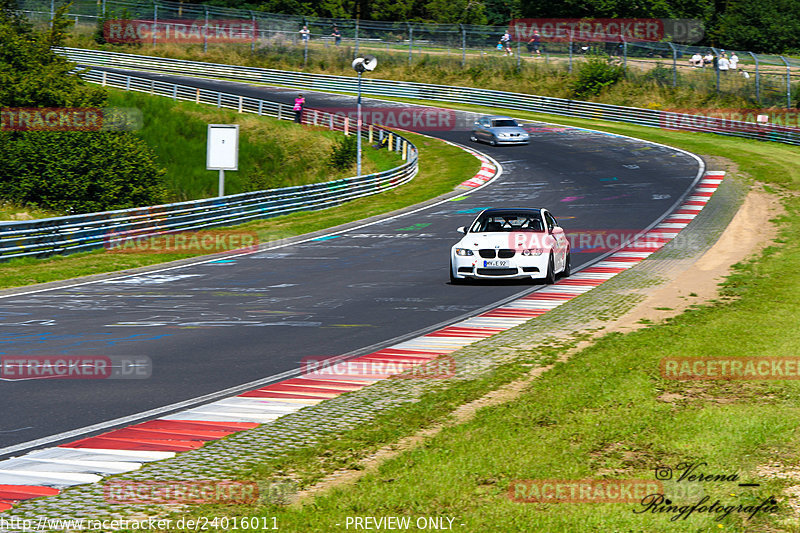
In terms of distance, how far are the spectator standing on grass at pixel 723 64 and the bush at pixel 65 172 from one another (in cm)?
3496

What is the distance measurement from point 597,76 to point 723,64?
324 inches

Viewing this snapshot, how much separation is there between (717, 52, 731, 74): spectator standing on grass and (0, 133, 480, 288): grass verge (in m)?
18.5

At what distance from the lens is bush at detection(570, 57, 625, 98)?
58.5 meters

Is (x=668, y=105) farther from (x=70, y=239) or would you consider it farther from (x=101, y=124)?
(x=70, y=239)

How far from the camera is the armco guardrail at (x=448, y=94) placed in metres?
48.5

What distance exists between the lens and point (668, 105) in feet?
184
